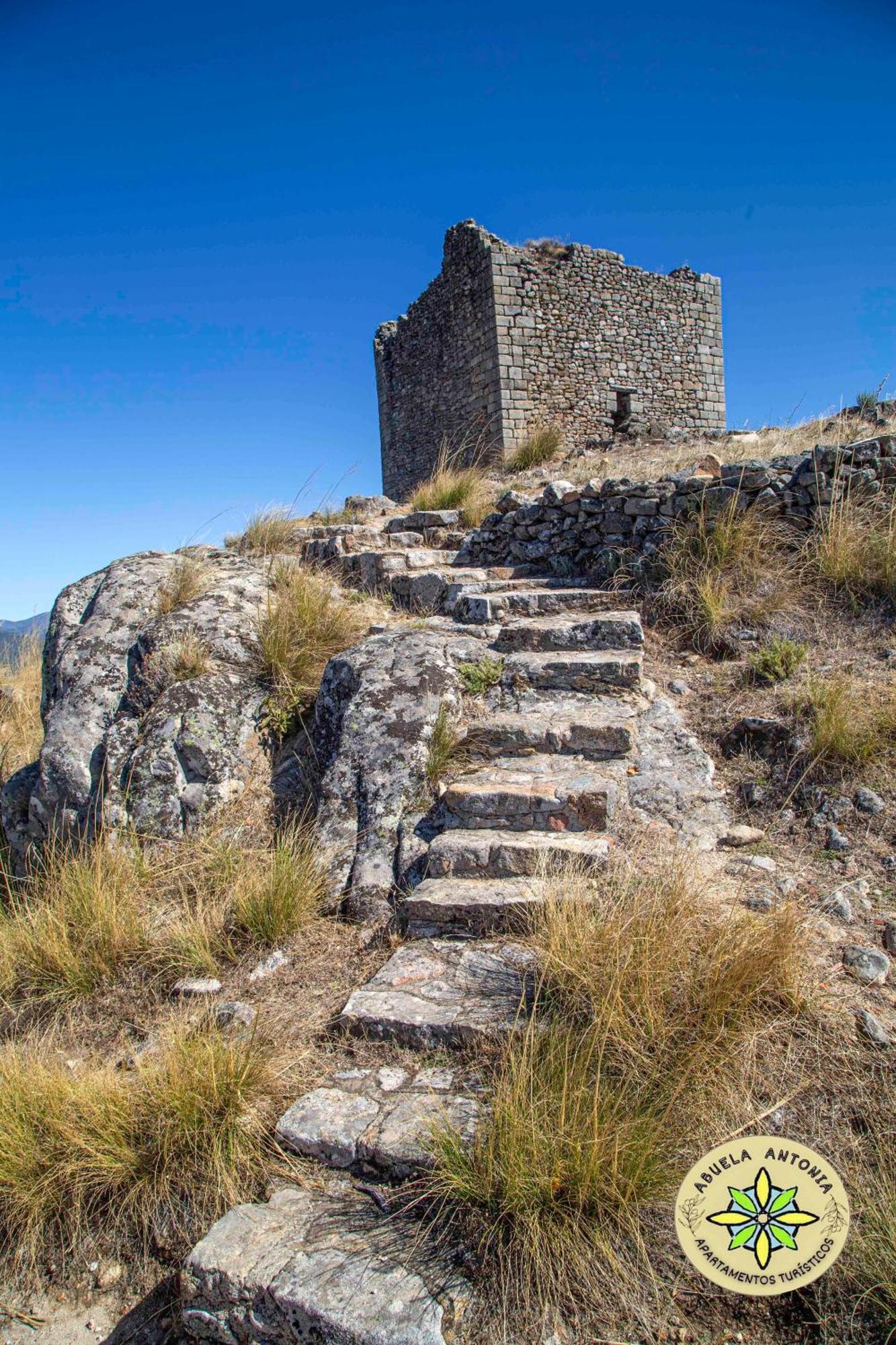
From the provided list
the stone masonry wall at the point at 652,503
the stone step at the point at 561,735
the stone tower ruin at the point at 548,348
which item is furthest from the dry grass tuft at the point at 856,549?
the stone tower ruin at the point at 548,348

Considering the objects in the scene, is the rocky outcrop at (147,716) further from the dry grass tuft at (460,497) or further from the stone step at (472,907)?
the dry grass tuft at (460,497)

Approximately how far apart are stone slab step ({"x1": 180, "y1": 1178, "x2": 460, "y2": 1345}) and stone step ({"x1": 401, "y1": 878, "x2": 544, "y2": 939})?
3.71 ft

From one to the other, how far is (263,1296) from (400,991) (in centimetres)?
100

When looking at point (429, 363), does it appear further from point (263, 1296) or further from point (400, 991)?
point (263, 1296)

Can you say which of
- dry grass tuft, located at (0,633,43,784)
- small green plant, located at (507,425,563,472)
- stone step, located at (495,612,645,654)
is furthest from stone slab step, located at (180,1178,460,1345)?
small green plant, located at (507,425,563,472)

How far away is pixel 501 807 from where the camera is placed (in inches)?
135

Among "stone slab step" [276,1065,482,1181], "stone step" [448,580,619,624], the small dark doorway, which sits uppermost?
the small dark doorway

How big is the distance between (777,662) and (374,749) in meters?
2.33

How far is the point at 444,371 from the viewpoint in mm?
14281

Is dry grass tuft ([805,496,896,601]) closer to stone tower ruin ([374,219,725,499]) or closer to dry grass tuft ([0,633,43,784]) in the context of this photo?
dry grass tuft ([0,633,43,784])

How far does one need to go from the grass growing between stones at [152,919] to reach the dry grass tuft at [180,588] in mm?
2111

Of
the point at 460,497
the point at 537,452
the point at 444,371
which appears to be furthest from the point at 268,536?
the point at 444,371

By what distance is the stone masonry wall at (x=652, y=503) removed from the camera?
16.9ft

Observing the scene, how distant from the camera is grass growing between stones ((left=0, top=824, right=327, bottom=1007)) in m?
3.04
